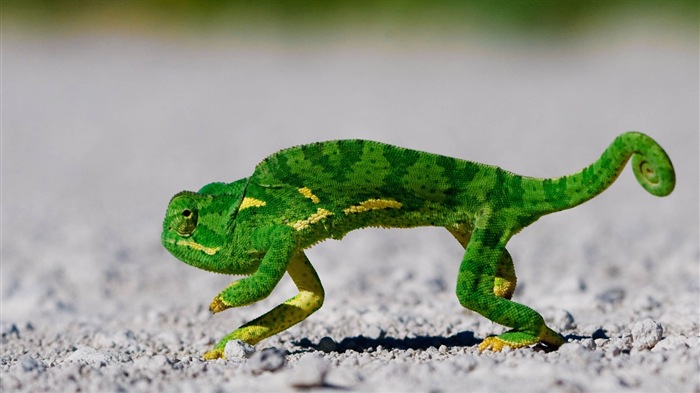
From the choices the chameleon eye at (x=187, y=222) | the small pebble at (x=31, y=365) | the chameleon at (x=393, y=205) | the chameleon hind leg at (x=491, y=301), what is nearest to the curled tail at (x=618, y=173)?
the chameleon at (x=393, y=205)

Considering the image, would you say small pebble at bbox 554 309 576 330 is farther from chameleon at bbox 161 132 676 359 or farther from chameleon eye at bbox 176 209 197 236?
chameleon eye at bbox 176 209 197 236

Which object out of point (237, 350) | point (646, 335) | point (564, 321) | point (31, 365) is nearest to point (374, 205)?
point (237, 350)

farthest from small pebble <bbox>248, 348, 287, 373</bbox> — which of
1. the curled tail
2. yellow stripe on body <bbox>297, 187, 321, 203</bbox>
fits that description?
the curled tail

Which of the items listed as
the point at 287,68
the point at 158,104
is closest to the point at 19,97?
the point at 158,104

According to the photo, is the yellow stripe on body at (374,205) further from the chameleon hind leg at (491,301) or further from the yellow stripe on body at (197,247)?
the yellow stripe on body at (197,247)

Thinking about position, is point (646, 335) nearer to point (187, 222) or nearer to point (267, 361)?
point (267, 361)
